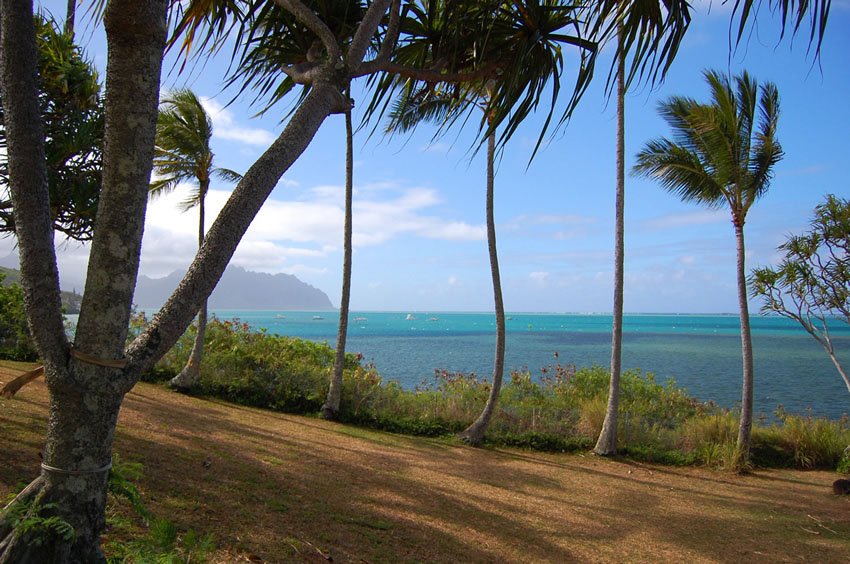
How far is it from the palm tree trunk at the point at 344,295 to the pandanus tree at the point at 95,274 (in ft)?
30.3

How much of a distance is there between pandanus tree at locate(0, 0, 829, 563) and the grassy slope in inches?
49.6

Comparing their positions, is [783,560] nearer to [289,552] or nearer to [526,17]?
[289,552]

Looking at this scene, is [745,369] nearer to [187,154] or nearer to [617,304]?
[617,304]

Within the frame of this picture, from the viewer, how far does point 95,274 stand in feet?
7.25

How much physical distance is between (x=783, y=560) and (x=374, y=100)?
573 cm

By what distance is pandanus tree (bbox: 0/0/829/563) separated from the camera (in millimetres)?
2201

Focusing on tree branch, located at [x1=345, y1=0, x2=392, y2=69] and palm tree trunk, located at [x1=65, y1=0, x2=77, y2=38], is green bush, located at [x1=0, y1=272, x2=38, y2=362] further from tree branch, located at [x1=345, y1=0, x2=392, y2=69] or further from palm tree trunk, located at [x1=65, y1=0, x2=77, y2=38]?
tree branch, located at [x1=345, y1=0, x2=392, y2=69]

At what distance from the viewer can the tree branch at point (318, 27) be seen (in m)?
3.14

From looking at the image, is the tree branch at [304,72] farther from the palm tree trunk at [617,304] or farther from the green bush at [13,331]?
the green bush at [13,331]

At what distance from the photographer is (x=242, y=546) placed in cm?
353

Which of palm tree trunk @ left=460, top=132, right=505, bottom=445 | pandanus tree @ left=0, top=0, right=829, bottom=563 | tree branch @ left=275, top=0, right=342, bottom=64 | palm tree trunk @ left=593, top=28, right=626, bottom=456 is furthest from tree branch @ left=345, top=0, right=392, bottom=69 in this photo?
palm tree trunk @ left=593, top=28, right=626, bottom=456

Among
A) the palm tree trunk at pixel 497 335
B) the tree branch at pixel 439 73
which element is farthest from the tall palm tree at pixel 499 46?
the palm tree trunk at pixel 497 335

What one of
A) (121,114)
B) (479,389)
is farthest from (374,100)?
(479,389)

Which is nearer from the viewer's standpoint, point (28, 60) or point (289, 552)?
point (28, 60)
